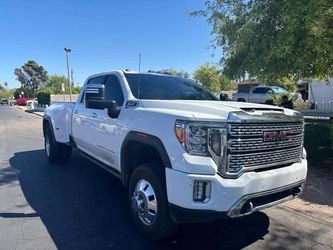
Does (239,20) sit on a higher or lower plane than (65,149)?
higher

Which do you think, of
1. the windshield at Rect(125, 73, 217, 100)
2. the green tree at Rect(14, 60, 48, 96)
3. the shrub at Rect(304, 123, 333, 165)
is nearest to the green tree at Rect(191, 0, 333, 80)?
the shrub at Rect(304, 123, 333, 165)

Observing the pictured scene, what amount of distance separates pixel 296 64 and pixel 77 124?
17.2ft

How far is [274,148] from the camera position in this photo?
3.84m

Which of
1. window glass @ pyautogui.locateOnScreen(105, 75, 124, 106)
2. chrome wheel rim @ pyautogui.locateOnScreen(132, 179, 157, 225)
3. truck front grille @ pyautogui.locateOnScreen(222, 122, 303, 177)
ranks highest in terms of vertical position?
window glass @ pyautogui.locateOnScreen(105, 75, 124, 106)

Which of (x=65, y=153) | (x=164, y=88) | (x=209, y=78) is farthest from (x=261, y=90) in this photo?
(x=209, y=78)

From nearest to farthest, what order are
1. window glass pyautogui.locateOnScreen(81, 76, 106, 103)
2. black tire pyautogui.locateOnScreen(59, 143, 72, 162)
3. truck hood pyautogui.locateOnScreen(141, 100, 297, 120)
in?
truck hood pyautogui.locateOnScreen(141, 100, 297, 120)
window glass pyautogui.locateOnScreen(81, 76, 106, 103)
black tire pyautogui.locateOnScreen(59, 143, 72, 162)

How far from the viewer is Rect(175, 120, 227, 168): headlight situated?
3420 millimetres

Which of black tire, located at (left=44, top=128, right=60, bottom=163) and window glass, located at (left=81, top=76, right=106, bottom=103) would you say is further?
black tire, located at (left=44, top=128, right=60, bottom=163)

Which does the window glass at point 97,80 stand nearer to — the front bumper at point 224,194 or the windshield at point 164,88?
the windshield at point 164,88

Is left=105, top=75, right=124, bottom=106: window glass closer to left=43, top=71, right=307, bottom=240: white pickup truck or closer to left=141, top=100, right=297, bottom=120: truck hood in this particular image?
left=43, top=71, right=307, bottom=240: white pickup truck

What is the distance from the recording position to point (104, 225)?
4.53 metres

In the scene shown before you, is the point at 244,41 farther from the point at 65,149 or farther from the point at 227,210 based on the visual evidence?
the point at 227,210

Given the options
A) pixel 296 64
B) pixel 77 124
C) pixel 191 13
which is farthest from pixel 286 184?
pixel 191 13

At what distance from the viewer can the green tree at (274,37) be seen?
755 centimetres
